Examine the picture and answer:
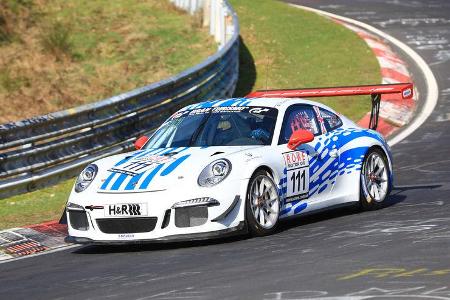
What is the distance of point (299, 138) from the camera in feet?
33.5

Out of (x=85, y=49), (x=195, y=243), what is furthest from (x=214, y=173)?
(x=85, y=49)

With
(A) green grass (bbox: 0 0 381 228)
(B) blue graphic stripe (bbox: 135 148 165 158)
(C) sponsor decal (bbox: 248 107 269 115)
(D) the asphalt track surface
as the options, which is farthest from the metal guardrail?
(C) sponsor decal (bbox: 248 107 269 115)

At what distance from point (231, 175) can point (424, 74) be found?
42.6 feet

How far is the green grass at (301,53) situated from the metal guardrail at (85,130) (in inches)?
128

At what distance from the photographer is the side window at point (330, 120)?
36.8 feet

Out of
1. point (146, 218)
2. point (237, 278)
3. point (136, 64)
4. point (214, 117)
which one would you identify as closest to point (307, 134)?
point (214, 117)

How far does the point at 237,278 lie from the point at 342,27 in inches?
751

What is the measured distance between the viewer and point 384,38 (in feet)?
83.1

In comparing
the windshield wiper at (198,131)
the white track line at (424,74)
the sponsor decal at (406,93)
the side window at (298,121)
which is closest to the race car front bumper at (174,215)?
the windshield wiper at (198,131)

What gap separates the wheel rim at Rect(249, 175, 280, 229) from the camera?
31.6 feet

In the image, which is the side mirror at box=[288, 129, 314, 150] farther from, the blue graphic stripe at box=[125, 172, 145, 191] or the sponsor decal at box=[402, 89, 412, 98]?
the sponsor decal at box=[402, 89, 412, 98]

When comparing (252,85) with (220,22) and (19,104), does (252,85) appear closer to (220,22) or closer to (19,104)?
(220,22)

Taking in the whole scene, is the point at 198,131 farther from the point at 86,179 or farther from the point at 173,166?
the point at 86,179

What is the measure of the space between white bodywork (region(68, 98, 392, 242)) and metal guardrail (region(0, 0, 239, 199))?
3009 millimetres
